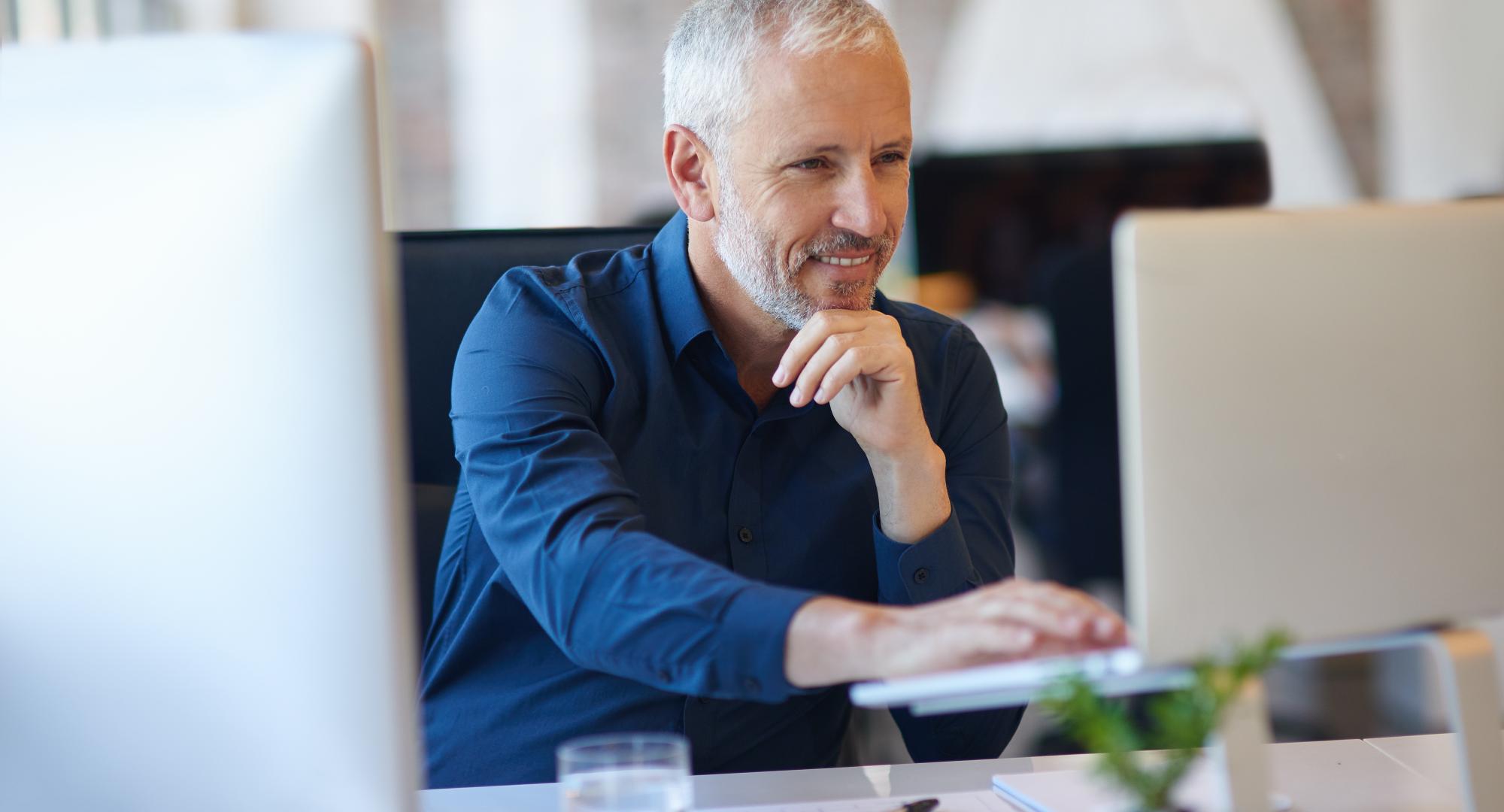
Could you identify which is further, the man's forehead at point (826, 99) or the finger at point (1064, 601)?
the man's forehead at point (826, 99)

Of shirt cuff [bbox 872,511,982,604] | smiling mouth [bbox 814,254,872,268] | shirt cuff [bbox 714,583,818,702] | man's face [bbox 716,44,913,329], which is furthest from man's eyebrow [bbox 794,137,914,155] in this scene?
shirt cuff [bbox 714,583,818,702]

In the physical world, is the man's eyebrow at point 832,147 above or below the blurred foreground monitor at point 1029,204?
below

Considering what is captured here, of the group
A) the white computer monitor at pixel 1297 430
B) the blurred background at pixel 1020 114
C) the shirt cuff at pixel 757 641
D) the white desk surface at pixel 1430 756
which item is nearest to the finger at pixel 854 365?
the shirt cuff at pixel 757 641

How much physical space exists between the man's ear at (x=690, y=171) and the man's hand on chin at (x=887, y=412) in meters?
0.24

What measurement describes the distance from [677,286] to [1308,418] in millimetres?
691

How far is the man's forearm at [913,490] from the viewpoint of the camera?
1.21 m

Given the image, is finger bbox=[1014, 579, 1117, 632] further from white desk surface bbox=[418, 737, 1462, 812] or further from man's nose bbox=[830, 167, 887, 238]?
man's nose bbox=[830, 167, 887, 238]

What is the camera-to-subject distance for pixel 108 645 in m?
0.66

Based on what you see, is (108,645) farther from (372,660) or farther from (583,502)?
(583,502)

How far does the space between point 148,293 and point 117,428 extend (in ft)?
0.22

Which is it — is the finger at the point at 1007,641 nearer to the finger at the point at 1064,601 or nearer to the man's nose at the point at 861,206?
the finger at the point at 1064,601

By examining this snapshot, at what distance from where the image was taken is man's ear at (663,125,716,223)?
1359mm

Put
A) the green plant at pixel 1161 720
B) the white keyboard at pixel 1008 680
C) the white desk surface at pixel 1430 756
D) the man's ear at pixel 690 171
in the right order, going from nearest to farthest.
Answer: the green plant at pixel 1161 720 → the white keyboard at pixel 1008 680 → the white desk surface at pixel 1430 756 → the man's ear at pixel 690 171

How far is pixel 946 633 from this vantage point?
800 mm
